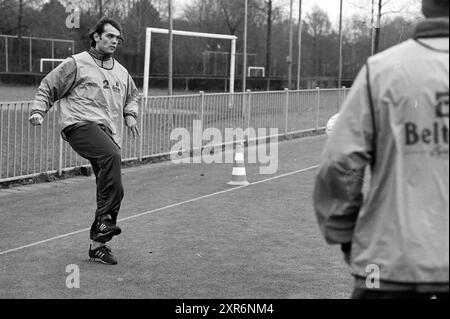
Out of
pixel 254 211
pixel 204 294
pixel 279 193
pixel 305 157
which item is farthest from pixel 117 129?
pixel 305 157

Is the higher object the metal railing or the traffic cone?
the metal railing

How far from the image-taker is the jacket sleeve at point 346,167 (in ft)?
9.47

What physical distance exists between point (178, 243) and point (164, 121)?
7122 mm

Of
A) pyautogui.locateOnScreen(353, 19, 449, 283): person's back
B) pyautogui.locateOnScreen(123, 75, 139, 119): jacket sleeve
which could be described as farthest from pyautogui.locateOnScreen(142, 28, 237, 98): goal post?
pyautogui.locateOnScreen(353, 19, 449, 283): person's back

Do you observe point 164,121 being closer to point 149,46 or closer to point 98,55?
point 98,55

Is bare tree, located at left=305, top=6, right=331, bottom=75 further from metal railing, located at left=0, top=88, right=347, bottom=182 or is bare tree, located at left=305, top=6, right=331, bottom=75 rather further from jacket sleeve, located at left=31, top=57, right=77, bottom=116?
jacket sleeve, located at left=31, top=57, right=77, bottom=116

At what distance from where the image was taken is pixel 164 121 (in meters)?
14.4

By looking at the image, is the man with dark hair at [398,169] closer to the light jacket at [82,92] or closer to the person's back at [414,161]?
the person's back at [414,161]

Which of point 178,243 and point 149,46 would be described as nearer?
point 178,243

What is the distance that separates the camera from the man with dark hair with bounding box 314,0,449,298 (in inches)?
111

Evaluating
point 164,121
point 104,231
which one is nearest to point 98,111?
point 104,231

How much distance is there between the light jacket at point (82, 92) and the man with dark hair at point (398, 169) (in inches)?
162

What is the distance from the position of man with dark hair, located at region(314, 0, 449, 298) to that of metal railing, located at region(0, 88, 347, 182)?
700 cm

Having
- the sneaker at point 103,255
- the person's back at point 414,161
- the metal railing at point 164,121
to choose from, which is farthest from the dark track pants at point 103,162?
the person's back at point 414,161
